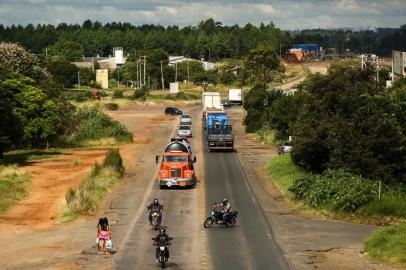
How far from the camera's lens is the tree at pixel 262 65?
170500mm

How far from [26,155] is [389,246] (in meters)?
46.4

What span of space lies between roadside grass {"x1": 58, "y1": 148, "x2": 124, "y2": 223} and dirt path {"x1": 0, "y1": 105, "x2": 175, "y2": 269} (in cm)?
57

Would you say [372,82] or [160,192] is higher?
[372,82]

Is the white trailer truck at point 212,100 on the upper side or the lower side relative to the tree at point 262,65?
lower

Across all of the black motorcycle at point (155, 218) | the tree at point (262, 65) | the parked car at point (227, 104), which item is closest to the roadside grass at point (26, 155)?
the black motorcycle at point (155, 218)

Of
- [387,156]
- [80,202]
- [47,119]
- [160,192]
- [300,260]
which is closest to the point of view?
[300,260]

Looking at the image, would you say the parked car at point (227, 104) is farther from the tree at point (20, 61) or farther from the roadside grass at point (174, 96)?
the tree at point (20, 61)

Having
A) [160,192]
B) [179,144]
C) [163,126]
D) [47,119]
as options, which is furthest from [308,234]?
[163,126]

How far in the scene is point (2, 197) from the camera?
152 ft

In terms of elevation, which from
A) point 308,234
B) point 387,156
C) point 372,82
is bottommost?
point 308,234

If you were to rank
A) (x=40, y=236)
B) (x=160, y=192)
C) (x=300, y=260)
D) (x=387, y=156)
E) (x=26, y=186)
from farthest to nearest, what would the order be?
(x=26, y=186) < (x=160, y=192) < (x=387, y=156) < (x=40, y=236) < (x=300, y=260)

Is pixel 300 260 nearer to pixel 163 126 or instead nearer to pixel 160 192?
pixel 160 192

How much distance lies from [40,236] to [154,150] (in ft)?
126

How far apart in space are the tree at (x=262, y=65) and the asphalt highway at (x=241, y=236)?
119 meters
